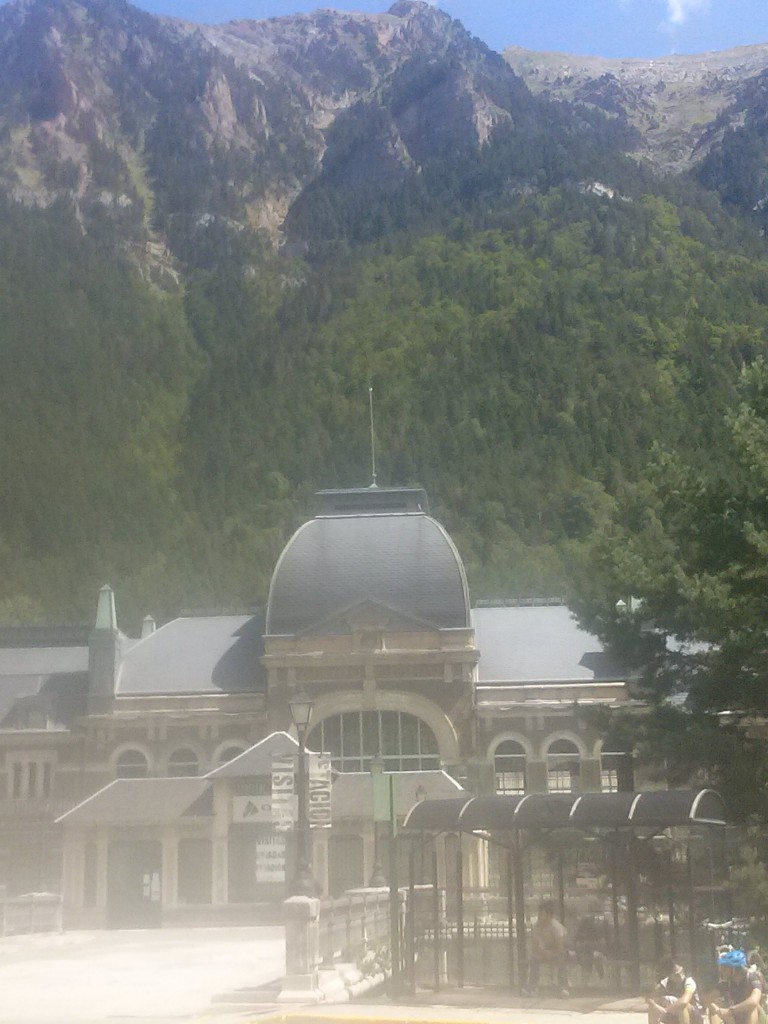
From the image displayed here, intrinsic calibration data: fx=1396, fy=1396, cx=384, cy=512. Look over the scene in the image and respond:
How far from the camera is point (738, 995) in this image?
54.5ft

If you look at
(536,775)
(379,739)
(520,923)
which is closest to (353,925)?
(520,923)

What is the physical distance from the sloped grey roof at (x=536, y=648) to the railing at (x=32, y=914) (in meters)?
18.9

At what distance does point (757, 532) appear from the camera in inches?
1073

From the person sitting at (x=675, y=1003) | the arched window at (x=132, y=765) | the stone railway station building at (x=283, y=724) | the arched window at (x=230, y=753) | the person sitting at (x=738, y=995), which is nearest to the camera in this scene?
the person sitting at (x=675, y=1003)

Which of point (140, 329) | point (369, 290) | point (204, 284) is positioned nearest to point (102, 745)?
point (140, 329)

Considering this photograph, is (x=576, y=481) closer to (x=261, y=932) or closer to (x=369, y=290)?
(x=369, y=290)

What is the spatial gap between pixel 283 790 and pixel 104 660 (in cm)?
2873

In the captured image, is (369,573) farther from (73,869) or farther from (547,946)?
(547,946)

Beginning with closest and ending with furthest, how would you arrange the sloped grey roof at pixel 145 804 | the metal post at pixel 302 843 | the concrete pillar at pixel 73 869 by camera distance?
the metal post at pixel 302 843 → the concrete pillar at pixel 73 869 → the sloped grey roof at pixel 145 804

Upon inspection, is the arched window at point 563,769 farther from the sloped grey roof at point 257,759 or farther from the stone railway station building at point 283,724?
the sloped grey roof at point 257,759

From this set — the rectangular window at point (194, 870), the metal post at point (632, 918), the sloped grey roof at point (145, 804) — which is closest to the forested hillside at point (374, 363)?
the sloped grey roof at point (145, 804)

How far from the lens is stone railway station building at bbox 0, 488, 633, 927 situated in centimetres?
4769

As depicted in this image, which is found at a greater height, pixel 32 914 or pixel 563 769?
pixel 563 769

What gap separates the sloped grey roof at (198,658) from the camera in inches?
2142
